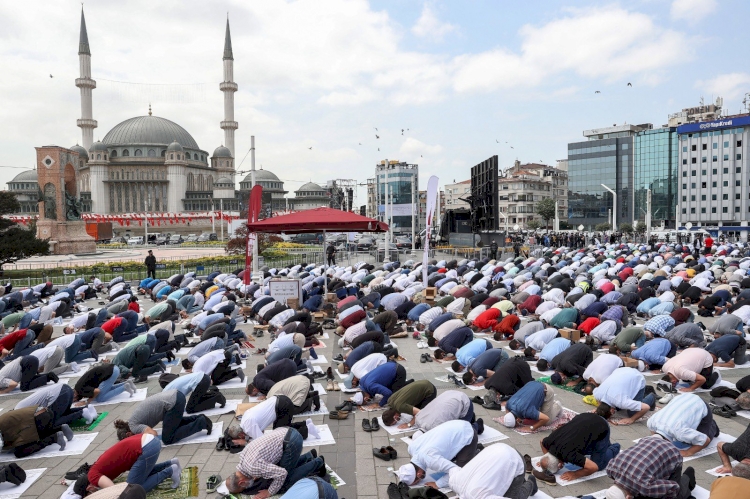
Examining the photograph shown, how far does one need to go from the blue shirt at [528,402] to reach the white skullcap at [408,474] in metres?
2.00

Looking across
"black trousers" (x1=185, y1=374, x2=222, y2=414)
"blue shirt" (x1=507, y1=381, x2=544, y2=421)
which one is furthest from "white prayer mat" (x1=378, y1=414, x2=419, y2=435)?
"black trousers" (x1=185, y1=374, x2=222, y2=414)

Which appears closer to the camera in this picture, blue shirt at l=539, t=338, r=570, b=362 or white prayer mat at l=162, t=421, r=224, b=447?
white prayer mat at l=162, t=421, r=224, b=447

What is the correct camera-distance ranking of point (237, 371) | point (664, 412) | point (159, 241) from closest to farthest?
point (664, 412) → point (237, 371) → point (159, 241)

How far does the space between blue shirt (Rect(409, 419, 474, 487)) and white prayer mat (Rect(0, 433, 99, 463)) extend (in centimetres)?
428

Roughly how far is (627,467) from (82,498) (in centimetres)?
527

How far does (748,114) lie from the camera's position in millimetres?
78438

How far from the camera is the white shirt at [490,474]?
4953 millimetres

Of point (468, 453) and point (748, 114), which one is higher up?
point (748, 114)

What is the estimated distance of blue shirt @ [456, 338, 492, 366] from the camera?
31.6 ft

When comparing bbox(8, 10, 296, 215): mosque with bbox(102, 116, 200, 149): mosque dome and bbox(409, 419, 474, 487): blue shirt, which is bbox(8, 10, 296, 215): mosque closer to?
bbox(102, 116, 200, 149): mosque dome

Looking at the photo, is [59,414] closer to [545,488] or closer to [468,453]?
[468,453]

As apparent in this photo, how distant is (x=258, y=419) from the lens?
659 cm

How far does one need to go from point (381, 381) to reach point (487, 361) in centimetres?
196

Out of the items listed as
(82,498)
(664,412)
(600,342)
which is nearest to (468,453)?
(664,412)
